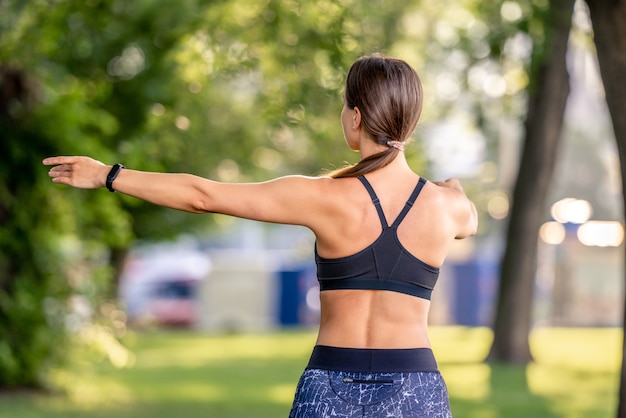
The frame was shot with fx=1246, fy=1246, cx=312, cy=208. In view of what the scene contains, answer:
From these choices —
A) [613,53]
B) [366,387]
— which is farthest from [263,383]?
[366,387]

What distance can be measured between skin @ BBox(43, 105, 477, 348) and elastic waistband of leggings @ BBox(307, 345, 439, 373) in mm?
19

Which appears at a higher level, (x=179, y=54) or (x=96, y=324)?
(x=179, y=54)

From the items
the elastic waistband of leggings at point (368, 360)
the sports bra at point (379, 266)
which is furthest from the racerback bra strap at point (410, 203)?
the elastic waistband of leggings at point (368, 360)

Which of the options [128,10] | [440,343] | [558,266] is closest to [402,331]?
[128,10]

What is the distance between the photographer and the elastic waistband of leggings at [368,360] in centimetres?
370

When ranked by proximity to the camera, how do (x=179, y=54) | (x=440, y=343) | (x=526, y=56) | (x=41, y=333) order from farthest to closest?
1. (x=440, y=343)
2. (x=526, y=56)
3. (x=41, y=333)
4. (x=179, y=54)

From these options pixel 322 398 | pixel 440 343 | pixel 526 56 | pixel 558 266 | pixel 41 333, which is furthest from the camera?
pixel 558 266

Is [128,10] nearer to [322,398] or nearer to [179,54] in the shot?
[179,54]

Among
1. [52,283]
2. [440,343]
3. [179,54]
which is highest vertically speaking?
[179,54]

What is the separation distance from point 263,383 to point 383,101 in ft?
47.6

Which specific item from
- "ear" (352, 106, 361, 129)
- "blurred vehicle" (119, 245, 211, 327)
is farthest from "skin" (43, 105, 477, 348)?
"blurred vehicle" (119, 245, 211, 327)

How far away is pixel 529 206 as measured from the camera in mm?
20344

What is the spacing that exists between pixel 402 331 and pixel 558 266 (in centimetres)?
3061

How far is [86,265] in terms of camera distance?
49.3 feet
